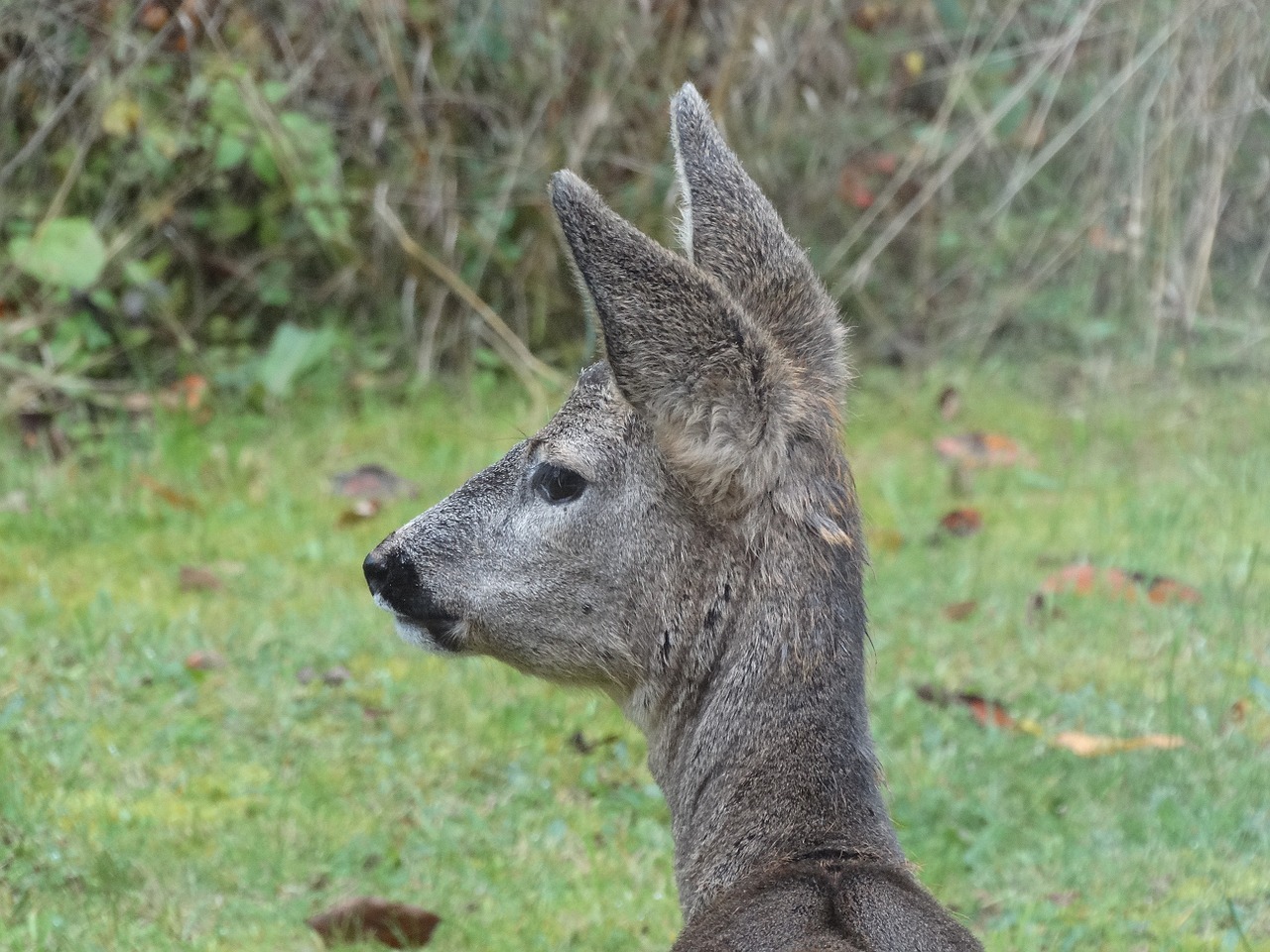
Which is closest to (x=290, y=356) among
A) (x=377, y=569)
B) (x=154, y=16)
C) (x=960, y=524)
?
(x=154, y=16)

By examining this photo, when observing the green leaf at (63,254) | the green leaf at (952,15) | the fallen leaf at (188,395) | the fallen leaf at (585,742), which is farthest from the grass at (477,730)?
the green leaf at (952,15)

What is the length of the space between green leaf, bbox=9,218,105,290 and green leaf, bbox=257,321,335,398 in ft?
2.39

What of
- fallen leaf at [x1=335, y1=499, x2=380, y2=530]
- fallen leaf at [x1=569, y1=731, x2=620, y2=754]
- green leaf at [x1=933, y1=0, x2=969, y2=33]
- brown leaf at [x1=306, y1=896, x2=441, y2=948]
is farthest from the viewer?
green leaf at [x1=933, y1=0, x2=969, y2=33]

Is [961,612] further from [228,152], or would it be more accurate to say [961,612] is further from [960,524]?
[228,152]

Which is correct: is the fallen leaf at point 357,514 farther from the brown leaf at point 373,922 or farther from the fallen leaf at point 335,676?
the brown leaf at point 373,922

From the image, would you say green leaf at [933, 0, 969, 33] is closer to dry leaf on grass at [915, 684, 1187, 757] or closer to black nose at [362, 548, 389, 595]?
dry leaf on grass at [915, 684, 1187, 757]

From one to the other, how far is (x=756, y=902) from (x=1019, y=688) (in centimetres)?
250

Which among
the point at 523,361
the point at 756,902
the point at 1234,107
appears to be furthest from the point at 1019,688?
the point at 1234,107

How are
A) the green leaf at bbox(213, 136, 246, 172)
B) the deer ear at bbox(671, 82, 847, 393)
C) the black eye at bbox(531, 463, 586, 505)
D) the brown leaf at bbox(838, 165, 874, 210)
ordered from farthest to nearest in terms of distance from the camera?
the brown leaf at bbox(838, 165, 874, 210), the green leaf at bbox(213, 136, 246, 172), the deer ear at bbox(671, 82, 847, 393), the black eye at bbox(531, 463, 586, 505)

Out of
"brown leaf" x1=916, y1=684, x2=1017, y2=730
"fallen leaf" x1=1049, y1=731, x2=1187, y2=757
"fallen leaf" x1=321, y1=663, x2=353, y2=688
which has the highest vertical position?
"fallen leaf" x1=1049, y1=731, x2=1187, y2=757

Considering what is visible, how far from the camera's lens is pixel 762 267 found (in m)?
3.27

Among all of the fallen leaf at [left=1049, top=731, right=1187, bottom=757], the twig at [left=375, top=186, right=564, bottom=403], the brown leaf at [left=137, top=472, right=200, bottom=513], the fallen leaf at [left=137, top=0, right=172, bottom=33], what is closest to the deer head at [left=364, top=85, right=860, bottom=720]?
the fallen leaf at [left=1049, top=731, right=1187, bottom=757]

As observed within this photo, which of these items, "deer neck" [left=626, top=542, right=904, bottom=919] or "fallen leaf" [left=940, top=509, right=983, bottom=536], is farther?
"fallen leaf" [left=940, top=509, right=983, bottom=536]

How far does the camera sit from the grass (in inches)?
148
